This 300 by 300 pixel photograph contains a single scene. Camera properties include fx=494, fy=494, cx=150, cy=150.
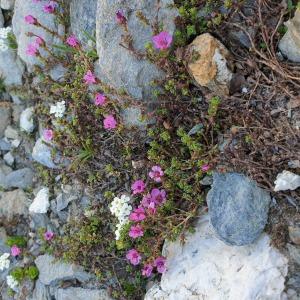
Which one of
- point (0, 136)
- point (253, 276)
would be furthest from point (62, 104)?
point (253, 276)

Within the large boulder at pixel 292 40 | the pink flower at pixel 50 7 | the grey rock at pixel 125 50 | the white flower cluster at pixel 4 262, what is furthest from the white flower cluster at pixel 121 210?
the pink flower at pixel 50 7

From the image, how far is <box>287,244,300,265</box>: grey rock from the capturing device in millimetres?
4160

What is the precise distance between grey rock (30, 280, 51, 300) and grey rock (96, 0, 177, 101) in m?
2.46

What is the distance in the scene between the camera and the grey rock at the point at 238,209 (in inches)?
169

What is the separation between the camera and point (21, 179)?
6059 mm

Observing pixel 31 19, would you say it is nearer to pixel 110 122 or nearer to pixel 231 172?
pixel 110 122

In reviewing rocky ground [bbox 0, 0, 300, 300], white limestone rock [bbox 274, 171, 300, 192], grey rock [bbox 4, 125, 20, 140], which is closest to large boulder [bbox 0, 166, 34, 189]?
grey rock [bbox 4, 125, 20, 140]

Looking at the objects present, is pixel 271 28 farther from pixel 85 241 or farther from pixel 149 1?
pixel 85 241

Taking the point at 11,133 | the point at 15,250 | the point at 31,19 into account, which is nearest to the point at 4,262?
the point at 15,250

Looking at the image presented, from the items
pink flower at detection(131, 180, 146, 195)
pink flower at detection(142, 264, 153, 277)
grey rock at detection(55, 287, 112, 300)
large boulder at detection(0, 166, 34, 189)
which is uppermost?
pink flower at detection(131, 180, 146, 195)

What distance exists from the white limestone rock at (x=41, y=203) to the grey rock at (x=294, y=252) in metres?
2.83

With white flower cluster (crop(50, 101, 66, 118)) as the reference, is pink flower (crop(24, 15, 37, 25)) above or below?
above

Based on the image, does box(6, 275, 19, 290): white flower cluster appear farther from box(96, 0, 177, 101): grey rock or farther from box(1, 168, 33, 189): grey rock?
box(96, 0, 177, 101): grey rock

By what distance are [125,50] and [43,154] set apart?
1694 millimetres
